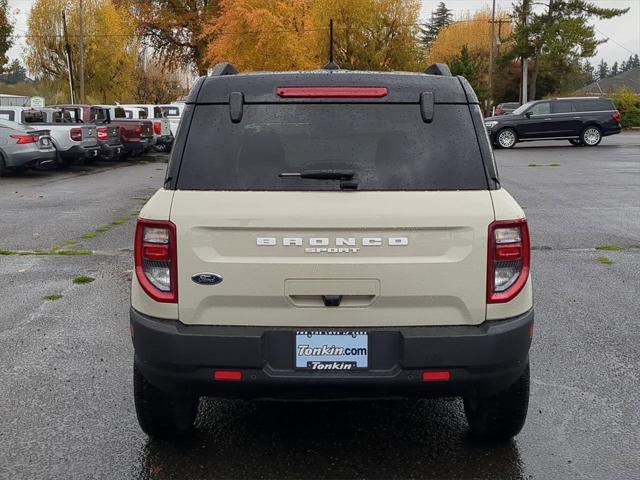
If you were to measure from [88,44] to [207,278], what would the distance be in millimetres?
53923

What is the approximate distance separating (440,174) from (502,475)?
1.46m

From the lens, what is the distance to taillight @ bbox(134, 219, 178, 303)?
3338 mm

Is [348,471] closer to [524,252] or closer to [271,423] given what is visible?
[271,423]

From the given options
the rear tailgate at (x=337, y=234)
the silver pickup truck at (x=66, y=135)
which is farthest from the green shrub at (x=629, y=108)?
the rear tailgate at (x=337, y=234)

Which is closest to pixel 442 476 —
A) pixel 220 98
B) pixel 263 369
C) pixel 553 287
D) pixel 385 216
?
pixel 263 369

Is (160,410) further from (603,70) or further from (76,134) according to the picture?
(603,70)

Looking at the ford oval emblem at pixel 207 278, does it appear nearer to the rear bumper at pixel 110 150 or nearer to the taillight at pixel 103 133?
the rear bumper at pixel 110 150

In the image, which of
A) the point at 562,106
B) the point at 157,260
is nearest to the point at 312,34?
the point at 562,106

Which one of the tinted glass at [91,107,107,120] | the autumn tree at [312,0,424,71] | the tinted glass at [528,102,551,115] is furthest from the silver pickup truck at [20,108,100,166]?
the autumn tree at [312,0,424,71]

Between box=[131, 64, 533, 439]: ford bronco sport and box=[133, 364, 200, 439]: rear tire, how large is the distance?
28 centimetres

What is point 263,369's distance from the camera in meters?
3.32

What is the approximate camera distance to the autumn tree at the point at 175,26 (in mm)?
50719

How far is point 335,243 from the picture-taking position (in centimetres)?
328

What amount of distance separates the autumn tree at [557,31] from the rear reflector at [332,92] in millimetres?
52178
